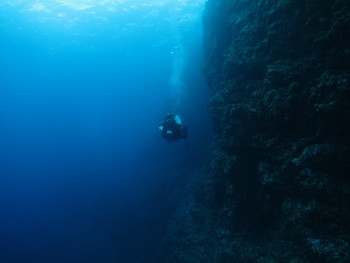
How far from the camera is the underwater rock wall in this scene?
17.3ft

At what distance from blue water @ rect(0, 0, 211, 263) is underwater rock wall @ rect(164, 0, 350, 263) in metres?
7.98

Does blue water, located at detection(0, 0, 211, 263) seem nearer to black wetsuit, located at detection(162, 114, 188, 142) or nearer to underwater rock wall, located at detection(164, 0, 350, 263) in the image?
black wetsuit, located at detection(162, 114, 188, 142)

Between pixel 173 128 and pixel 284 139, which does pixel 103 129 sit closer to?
pixel 173 128

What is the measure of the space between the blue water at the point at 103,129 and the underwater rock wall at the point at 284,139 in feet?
26.2

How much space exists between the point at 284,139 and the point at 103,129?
4249 centimetres

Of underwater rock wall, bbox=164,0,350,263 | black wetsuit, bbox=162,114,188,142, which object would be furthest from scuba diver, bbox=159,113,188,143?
underwater rock wall, bbox=164,0,350,263

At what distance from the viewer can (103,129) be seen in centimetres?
4572

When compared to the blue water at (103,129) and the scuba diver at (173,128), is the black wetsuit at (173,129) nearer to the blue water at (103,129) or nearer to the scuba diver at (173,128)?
the scuba diver at (173,128)

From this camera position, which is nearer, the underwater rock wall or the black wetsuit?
the underwater rock wall

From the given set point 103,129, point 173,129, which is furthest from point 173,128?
point 103,129

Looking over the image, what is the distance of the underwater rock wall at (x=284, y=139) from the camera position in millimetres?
5270

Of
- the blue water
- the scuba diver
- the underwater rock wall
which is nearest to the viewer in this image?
the underwater rock wall

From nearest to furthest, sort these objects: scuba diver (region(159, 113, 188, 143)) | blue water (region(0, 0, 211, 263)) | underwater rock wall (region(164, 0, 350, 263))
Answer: underwater rock wall (region(164, 0, 350, 263)) < scuba diver (region(159, 113, 188, 143)) < blue water (region(0, 0, 211, 263))

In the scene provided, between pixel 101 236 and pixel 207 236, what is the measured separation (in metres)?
12.1
